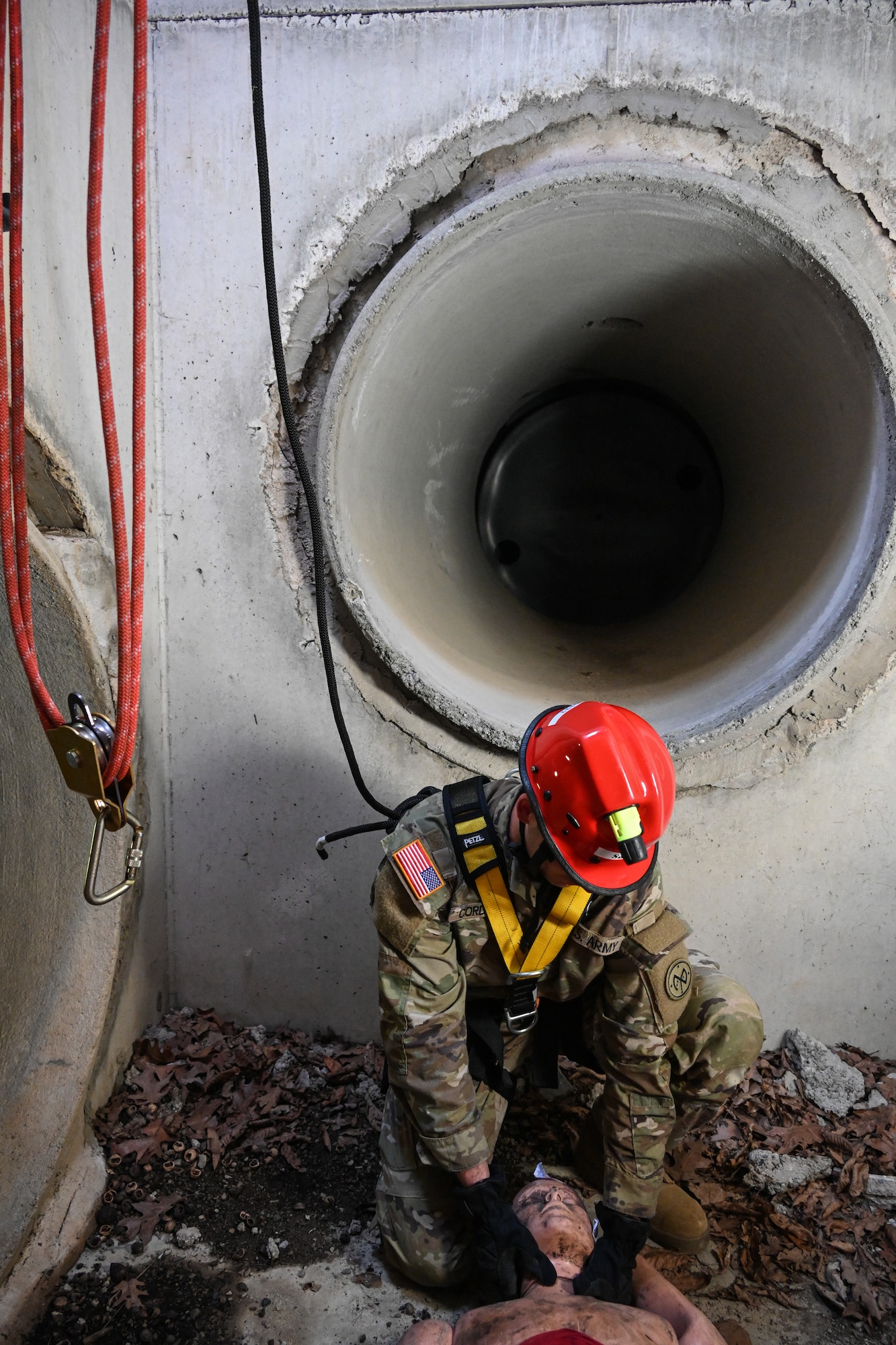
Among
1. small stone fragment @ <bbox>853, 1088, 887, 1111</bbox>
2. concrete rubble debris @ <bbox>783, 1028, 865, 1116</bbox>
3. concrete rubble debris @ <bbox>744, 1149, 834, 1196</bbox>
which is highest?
concrete rubble debris @ <bbox>783, 1028, 865, 1116</bbox>

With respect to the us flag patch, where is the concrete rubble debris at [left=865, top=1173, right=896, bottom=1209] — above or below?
below

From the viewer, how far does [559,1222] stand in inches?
82.4

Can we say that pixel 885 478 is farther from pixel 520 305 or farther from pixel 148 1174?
pixel 148 1174

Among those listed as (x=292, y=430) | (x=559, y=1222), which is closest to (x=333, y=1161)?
(x=559, y=1222)

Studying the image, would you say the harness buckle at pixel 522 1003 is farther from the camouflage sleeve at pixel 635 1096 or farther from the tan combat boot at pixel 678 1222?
the tan combat boot at pixel 678 1222

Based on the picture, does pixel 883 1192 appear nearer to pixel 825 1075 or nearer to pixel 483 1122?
pixel 825 1075

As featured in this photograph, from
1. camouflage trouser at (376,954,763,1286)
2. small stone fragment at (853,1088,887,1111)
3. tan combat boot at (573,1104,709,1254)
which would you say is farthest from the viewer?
small stone fragment at (853,1088,887,1111)

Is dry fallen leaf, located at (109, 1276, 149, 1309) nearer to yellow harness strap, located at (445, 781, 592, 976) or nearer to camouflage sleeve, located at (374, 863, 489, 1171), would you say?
camouflage sleeve, located at (374, 863, 489, 1171)

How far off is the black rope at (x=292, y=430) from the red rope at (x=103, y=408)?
0.50m

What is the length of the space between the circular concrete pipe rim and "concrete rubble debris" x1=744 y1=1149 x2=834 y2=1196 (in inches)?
49.3

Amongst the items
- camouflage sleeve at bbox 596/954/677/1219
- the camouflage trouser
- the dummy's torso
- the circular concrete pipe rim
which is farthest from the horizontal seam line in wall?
the dummy's torso

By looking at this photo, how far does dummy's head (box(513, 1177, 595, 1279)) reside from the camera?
6.74 ft

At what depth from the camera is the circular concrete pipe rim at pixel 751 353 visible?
245cm

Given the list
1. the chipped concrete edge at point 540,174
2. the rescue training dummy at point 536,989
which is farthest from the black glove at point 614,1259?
the chipped concrete edge at point 540,174
